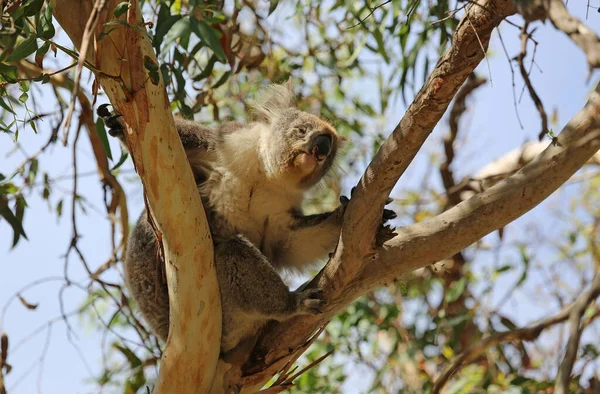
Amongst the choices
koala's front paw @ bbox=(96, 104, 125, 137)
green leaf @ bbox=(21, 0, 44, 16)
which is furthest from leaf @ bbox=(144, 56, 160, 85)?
koala's front paw @ bbox=(96, 104, 125, 137)

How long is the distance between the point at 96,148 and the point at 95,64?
1.87 metres

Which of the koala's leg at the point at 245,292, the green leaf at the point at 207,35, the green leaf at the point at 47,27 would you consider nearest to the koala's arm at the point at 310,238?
the koala's leg at the point at 245,292

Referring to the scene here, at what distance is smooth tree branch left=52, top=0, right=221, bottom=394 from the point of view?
8.83 feet

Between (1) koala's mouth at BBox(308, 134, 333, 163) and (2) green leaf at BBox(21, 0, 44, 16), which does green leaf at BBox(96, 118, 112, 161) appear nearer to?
(2) green leaf at BBox(21, 0, 44, 16)

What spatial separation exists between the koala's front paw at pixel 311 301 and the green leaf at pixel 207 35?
1.11 meters

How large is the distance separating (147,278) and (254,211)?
67 cm

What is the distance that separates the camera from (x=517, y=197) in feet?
9.06

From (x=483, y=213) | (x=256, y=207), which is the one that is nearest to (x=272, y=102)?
(x=256, y=207)

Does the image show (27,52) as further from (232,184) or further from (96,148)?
(96,148)

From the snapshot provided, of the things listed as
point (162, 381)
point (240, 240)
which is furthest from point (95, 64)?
point (162, 381)

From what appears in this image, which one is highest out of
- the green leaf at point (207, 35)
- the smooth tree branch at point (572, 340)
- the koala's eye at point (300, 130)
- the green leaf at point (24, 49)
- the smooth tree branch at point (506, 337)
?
the koala's eye at point (300, 130)

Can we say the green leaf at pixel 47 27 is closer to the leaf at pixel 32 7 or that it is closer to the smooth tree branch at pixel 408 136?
the leaf at pixel 32 7

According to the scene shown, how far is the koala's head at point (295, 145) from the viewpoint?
12.3 feet

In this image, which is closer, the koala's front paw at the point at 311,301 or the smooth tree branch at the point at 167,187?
the smooth tree branch at the point at 167,187
